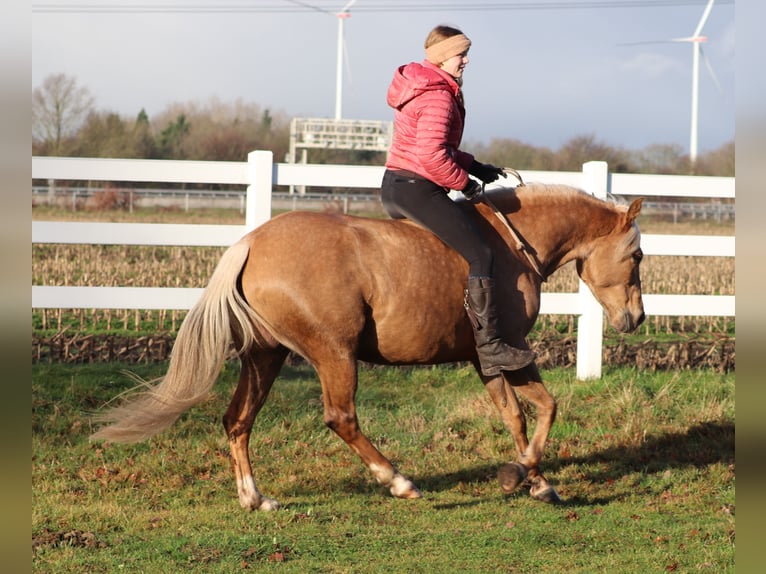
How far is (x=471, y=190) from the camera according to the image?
5895 mm

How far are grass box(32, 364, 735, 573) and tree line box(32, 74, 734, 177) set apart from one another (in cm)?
3767

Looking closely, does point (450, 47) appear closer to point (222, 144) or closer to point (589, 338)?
point (589, 338)

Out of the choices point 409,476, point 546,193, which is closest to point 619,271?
point 546,193

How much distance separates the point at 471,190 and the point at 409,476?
2.20m

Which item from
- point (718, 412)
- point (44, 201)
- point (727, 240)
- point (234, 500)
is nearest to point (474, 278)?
point (234, 500)

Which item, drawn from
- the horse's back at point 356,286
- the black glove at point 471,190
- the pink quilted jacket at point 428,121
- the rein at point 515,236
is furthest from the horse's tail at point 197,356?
the rein at point 515,236

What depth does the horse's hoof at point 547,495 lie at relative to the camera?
592cm

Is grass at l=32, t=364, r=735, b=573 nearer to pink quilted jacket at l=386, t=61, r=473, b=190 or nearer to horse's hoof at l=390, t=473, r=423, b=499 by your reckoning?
horse's hoof at l=390, t=473, r=423, b=499

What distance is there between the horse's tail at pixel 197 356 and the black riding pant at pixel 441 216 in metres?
1.04

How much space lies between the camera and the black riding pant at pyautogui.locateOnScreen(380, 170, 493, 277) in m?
5.62

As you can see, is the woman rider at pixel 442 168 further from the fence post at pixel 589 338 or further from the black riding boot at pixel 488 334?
the fence post at pixel 589 338

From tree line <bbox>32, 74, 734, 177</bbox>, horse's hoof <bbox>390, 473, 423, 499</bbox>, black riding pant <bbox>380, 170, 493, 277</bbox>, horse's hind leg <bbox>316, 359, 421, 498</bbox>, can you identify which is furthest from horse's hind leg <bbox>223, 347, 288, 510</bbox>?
tree line <bbox>32, 74, 734, 177</bbox>

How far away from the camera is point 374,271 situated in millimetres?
5500

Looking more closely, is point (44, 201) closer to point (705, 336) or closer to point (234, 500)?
point (705, 336)
